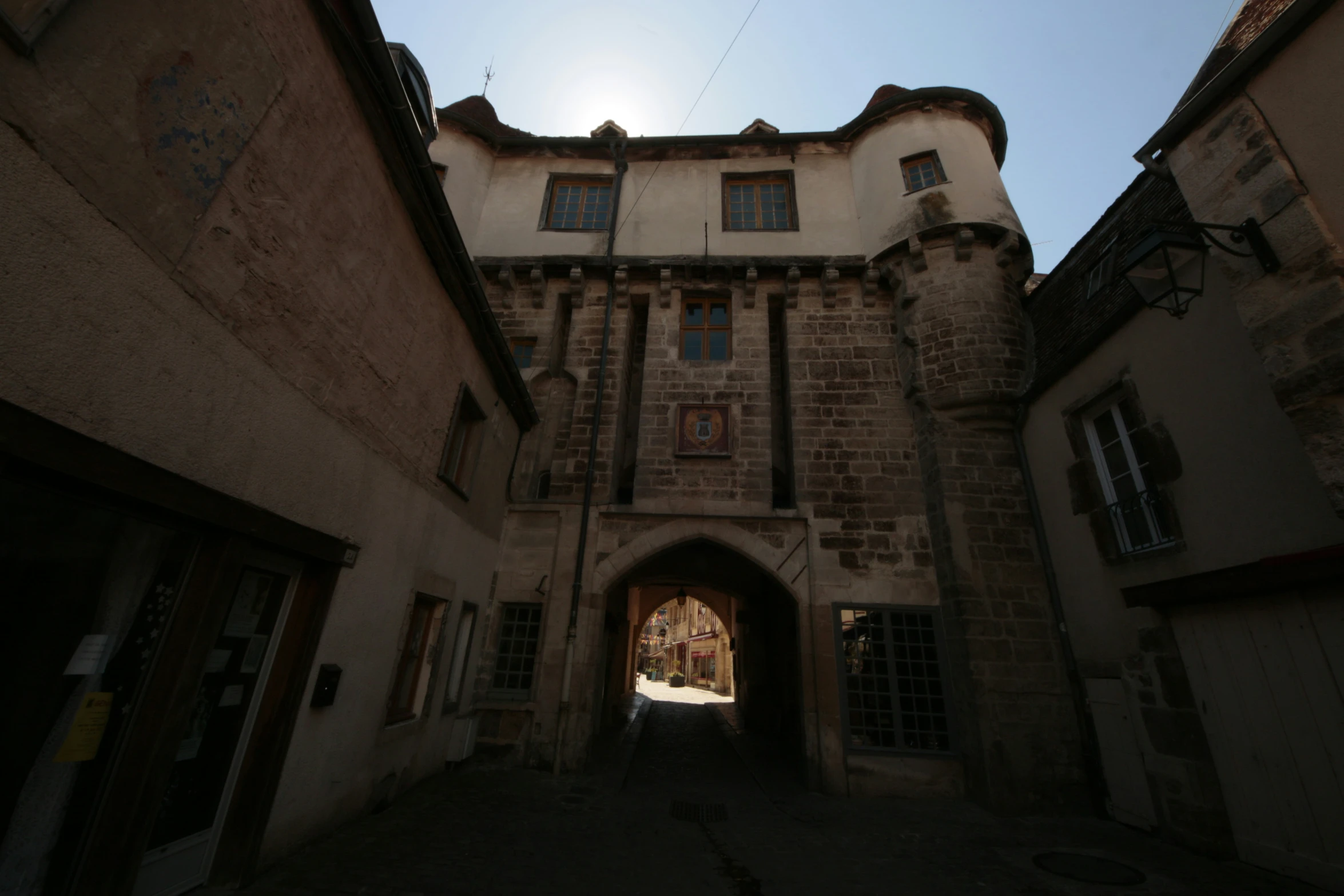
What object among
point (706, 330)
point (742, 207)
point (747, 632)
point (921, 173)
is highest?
point (742, 207)

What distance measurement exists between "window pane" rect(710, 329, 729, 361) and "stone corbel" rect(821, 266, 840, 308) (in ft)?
6.20

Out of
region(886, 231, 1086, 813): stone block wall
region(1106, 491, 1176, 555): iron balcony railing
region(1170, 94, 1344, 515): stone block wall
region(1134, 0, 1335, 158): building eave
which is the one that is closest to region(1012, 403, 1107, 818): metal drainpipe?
region(886, 231, 1086, 813): stone block wall

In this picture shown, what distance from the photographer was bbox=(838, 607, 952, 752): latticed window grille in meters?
7.18

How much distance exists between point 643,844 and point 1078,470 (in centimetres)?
643

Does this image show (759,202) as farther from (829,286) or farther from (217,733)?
(217,733)

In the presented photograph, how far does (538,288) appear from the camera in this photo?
1007cm

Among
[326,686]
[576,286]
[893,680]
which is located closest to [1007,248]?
[893,680]

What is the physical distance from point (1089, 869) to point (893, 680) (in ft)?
9.41

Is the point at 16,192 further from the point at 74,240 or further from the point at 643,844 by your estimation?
the point at 643,844

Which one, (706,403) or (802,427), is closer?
(802,427)

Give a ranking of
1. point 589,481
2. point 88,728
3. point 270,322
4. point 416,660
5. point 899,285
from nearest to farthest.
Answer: point 88,728 < point 270,322 < point 416,660 < point 589,481 < point 899,285

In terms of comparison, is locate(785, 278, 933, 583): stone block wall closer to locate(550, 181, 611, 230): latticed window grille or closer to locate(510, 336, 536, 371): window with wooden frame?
locate(550, 181, 611, 230): latticed window grille

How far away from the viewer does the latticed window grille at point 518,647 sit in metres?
7.70

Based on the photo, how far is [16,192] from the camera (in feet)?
6.44
